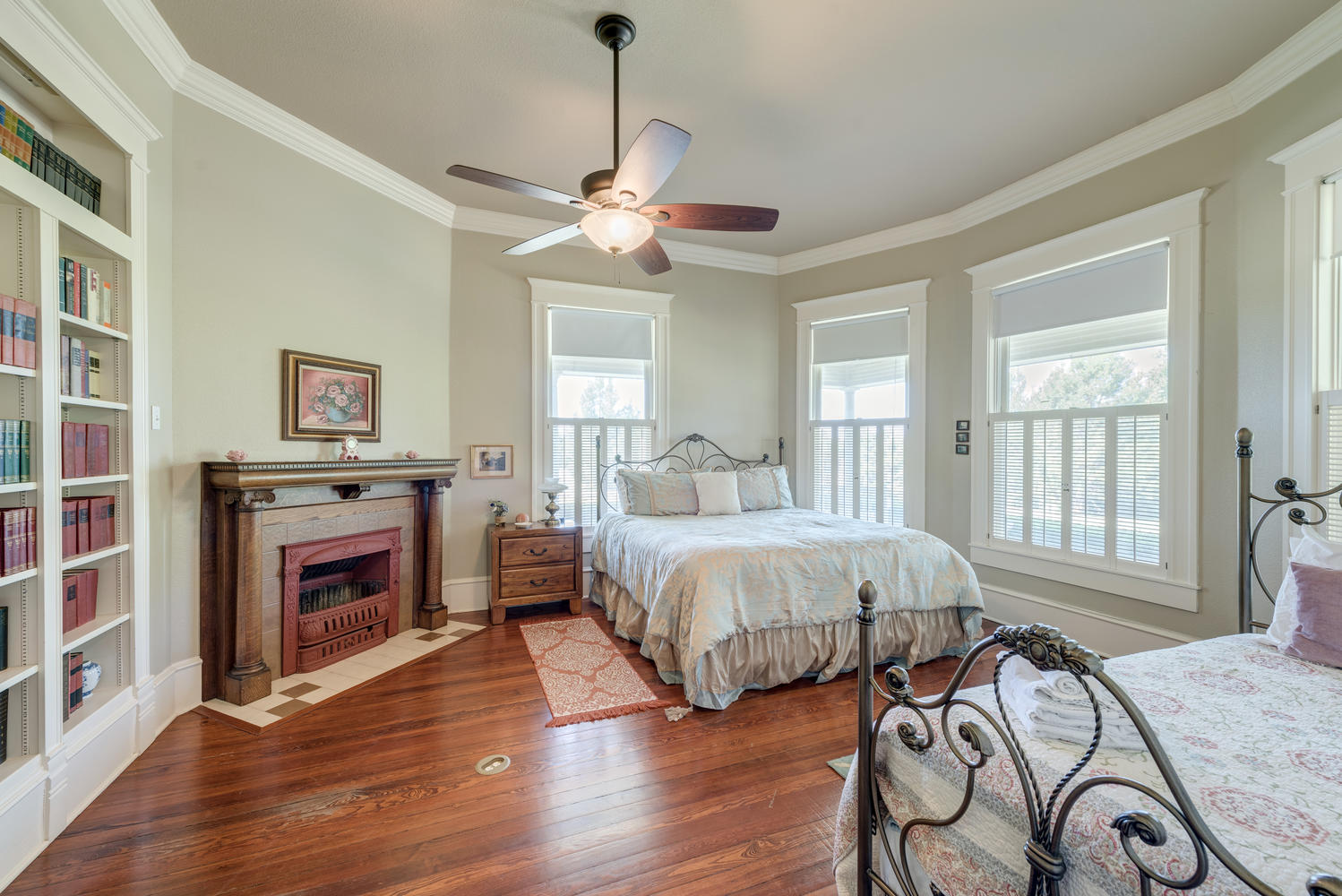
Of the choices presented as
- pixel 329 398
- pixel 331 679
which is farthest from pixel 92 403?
pixel 331 679

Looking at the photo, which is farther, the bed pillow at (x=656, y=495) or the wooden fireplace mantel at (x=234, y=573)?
the bed pillow at (x=656, y=495)

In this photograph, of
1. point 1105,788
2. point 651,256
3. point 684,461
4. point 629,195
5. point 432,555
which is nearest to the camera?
point 1105,788

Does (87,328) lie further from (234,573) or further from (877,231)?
(877,231)

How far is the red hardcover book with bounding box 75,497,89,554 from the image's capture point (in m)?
1.99

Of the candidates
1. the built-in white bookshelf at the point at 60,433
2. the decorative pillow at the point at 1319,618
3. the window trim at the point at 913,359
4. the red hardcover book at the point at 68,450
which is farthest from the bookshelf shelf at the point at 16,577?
the window trim at the point at 913,359

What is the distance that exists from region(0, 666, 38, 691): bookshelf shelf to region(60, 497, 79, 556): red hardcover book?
391 mm

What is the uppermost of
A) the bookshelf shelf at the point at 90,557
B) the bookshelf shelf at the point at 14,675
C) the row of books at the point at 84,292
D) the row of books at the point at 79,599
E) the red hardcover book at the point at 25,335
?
the row of books at the point at 84,292

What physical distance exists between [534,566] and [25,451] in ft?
8.79

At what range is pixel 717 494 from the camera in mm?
4145

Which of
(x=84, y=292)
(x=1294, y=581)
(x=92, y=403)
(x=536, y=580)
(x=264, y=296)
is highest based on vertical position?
(x=264, y=296)

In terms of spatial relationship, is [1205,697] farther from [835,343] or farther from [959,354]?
[835,343]

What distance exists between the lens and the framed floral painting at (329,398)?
3.08 m

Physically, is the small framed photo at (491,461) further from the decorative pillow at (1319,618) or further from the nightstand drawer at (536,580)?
the decorative pillow at (1319,618)

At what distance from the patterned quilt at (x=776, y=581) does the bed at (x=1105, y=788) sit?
4.13 ft
